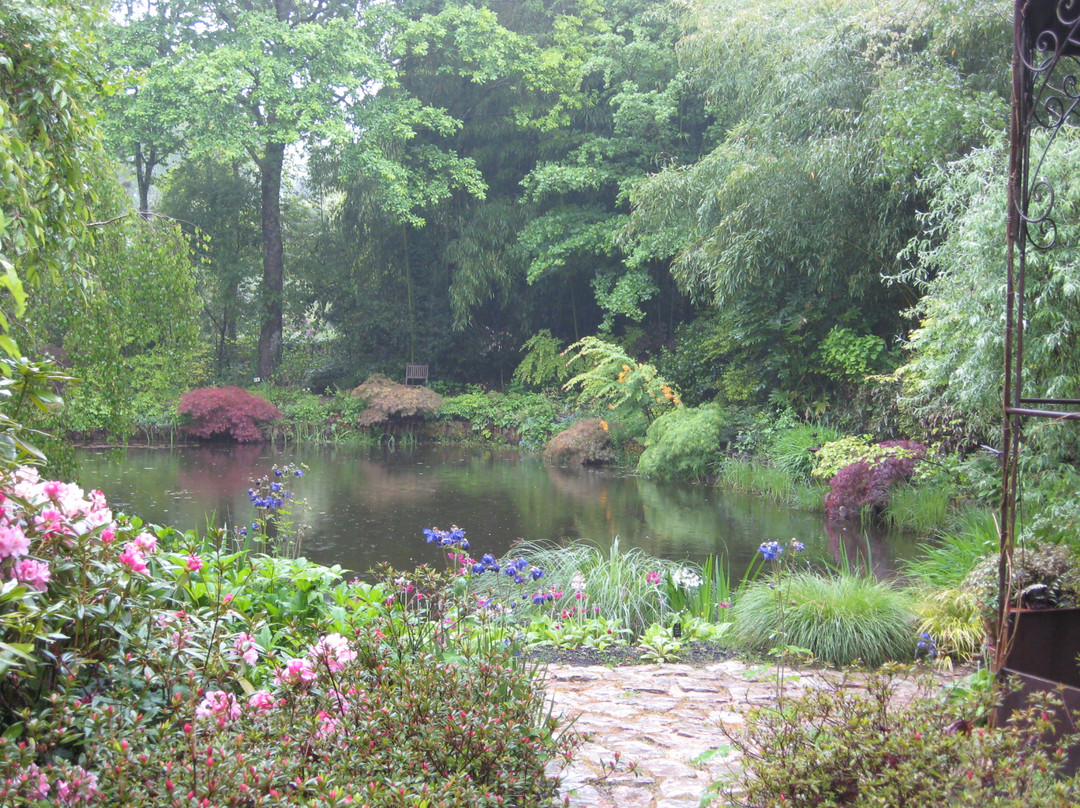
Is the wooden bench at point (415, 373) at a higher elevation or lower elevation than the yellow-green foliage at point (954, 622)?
higher

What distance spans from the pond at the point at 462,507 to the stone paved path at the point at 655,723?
210 cm

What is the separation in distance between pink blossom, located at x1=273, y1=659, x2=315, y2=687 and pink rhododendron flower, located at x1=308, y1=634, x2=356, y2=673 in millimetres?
34

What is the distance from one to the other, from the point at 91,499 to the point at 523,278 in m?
15.7

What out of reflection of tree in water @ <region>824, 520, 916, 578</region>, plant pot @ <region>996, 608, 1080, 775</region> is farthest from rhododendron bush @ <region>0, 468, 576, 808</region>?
reflection of tree in water @ <region>824, 520, 916, 578</region>

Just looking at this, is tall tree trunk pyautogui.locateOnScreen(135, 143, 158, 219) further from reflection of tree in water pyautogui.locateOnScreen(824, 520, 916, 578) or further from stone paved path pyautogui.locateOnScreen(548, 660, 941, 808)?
stone paved path pyautogui.locateOnScreen(548, 660, 941, 808)

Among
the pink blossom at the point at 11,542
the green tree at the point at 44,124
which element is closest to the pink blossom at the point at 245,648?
the pink blossom at the point at 11,542

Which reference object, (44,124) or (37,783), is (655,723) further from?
(44,124)

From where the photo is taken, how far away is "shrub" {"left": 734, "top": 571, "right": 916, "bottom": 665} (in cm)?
352

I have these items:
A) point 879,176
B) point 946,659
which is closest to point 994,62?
point 879,176

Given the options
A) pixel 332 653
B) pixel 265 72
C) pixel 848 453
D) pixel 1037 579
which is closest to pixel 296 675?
pixel 332 653

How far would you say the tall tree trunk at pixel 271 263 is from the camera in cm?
1677

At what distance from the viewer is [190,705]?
1.57 metres

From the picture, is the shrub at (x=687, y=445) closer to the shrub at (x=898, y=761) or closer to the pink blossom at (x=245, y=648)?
the shrub at (x=898, y=761)

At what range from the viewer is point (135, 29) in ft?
47.3
